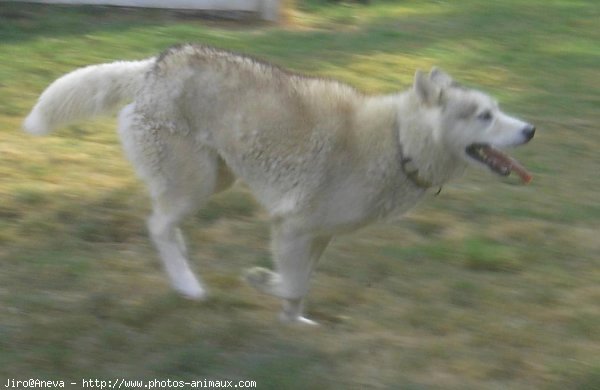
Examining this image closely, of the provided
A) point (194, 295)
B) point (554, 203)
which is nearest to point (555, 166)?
point (554, 203)

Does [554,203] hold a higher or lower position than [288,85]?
lower

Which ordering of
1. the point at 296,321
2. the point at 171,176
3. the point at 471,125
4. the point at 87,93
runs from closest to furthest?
the point at 471,125 < the point at 296,321 < the point at 171,176 < the point at 87,93

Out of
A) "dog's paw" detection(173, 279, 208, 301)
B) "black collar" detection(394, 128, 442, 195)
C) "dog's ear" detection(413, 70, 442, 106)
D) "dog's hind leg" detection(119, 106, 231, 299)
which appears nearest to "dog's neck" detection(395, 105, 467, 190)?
"black collar" detection(394, 128, 442, 195)

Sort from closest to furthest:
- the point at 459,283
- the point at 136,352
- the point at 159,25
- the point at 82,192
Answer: the point at 136,352 → the point at 459,283 → the point at 82,192 → the point at 159,25

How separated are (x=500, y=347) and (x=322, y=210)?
1064 mm

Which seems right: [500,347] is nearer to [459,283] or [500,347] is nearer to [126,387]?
[459,283]

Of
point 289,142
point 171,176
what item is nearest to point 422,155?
point 289,142

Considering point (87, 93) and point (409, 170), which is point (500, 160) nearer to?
point (409, 170)

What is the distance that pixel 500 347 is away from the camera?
468cm

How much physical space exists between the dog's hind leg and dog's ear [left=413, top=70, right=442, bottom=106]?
109cm

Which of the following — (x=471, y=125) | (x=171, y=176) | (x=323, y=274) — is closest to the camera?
(x=471, y=125)

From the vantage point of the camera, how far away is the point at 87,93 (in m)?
5.16

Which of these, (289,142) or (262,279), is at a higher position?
(289,142)

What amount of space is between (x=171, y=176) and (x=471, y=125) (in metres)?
1.50
